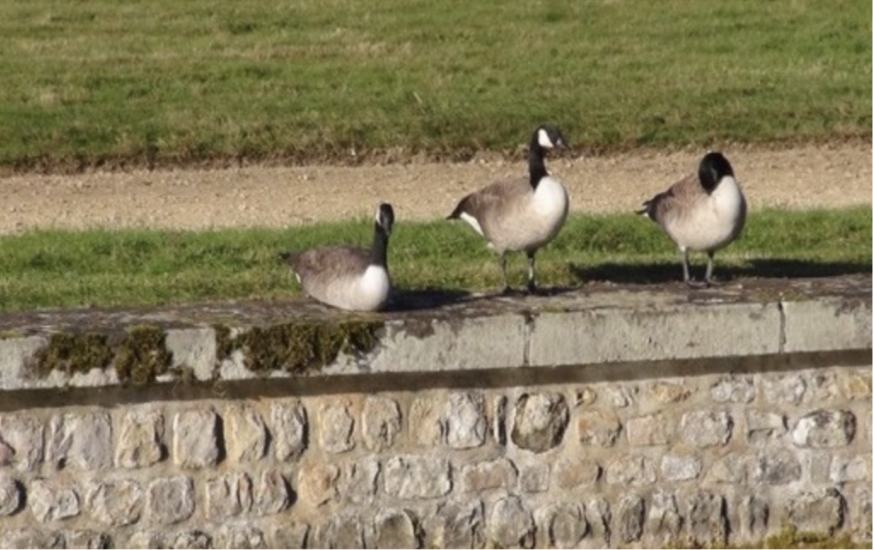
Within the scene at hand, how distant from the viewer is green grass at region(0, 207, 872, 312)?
Answer: 33.9 feet

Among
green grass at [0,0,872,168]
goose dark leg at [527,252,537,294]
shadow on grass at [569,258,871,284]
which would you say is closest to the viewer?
goose dark leg at [527,252,537,294]

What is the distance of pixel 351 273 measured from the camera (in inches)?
301

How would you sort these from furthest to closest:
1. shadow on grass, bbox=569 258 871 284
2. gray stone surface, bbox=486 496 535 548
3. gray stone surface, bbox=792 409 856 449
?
shadow on grass, bbox=569 258 871 284 < gray stone surface, bbox=792 409 856 449 < gray stone surface, bbox=486 496 535 548

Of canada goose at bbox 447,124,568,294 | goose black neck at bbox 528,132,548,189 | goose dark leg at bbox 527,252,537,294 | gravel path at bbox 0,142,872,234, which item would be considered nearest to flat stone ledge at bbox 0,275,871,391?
goose dark leg at bbox 527,252,537,294

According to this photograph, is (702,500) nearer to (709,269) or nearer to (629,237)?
(709,269)

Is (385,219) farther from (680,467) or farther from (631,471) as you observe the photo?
(680,467)

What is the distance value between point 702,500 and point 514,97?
924 centimetres

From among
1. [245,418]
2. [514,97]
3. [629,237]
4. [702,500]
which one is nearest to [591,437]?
[702,500]

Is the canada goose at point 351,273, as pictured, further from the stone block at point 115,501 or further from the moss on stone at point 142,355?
the stone block at point 115,501

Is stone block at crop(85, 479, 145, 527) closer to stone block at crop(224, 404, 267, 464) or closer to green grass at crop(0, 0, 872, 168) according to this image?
stone block at crop(224, 404, 267, 464)

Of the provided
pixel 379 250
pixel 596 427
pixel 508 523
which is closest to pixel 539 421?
pixel 596 427

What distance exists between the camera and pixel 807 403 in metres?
7.68

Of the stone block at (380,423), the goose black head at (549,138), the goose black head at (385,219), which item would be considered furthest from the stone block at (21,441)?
the goose black head at (549,138)

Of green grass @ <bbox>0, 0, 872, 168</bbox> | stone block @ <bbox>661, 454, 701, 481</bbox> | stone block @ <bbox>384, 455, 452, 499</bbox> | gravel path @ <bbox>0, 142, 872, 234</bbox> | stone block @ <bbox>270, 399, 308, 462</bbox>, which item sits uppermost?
green grass @ <bbox>0, 0, 872, 168</bbox>
